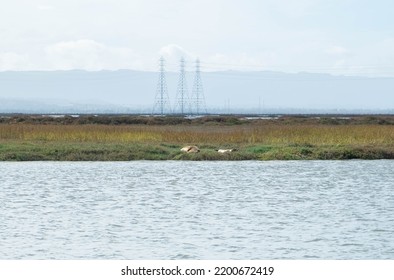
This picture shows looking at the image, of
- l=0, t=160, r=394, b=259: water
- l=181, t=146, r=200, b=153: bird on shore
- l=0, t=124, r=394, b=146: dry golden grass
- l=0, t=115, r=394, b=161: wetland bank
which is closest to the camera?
l=0, t=160, r=394, b=259: water

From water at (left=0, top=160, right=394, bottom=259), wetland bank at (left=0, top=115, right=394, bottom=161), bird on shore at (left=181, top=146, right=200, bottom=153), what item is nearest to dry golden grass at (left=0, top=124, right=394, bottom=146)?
wetland bank at (left=0, top=115, right=394, bottom=161)

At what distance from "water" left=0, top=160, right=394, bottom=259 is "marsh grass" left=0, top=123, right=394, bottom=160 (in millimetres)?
1393

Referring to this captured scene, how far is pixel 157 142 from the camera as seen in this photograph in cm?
3628

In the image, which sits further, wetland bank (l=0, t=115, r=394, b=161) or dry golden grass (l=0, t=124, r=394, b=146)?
dry golden grass (l=0, t=124, r=394, b=146)

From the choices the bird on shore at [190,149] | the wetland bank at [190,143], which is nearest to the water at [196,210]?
the wetland bank at [190,143]

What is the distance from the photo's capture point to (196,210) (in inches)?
818

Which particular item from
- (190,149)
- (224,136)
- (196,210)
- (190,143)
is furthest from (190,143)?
(196,210)

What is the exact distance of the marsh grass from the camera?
32750mm

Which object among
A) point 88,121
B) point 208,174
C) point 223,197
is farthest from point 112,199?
point 88,121

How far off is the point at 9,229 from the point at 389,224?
23.4 ft

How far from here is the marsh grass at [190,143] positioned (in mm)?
32750

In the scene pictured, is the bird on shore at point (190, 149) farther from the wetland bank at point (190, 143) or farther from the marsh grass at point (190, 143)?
the marsh grass at point (190, 143)

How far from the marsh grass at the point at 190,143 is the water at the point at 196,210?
4.57 feet

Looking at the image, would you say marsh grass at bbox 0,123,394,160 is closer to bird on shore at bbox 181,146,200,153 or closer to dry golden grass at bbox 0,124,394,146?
dry golden grass at bbox 0,124,394,146
